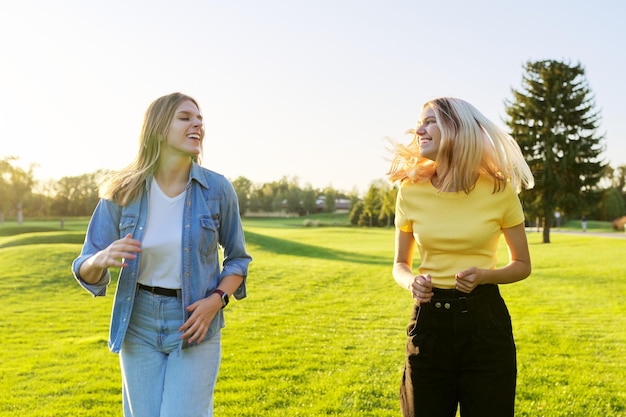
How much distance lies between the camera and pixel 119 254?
3.29 m

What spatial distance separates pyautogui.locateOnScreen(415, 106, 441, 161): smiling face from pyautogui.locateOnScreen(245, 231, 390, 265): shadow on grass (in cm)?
2481

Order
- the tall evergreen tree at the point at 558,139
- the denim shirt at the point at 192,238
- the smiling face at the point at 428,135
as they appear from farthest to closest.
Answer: the tall evergreen tree at the point at 558,139, the smiling face at the point at 428,135, the denim shirt at the point at 192,238

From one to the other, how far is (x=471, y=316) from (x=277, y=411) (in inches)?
146

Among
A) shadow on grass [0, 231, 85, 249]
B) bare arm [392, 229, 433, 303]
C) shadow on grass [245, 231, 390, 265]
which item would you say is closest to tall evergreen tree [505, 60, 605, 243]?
shadow on grass [245, 231, 390, 265]

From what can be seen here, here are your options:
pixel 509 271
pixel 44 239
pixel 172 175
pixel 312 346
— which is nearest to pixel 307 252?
pixel 44 239

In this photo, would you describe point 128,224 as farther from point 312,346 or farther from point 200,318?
point 312,346

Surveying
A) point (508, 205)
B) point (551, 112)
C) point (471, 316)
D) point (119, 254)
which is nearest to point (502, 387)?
point (471, 316)

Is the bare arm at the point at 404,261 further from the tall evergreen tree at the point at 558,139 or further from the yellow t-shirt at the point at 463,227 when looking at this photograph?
the tall evergreen tree at the point at 558,139

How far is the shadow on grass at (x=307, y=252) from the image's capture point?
30.8 metres

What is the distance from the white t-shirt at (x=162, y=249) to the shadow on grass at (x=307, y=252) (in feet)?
82.1

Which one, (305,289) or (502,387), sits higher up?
(502,387)

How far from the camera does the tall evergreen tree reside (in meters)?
45.0

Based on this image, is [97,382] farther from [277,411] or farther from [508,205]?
[508,205]

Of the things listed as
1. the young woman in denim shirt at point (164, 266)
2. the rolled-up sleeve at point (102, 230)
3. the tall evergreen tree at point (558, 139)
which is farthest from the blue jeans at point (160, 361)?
the tall evergreen tree at point (558, 139)
